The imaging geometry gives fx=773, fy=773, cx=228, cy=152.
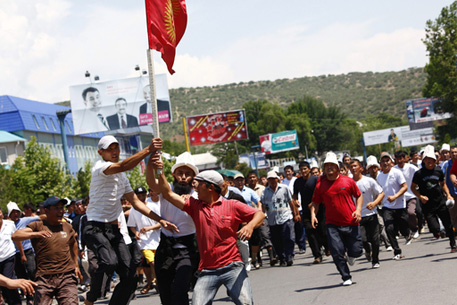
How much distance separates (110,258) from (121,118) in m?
51.8

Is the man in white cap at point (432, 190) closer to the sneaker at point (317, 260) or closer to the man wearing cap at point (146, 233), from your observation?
the sneaker at point (317, 260)

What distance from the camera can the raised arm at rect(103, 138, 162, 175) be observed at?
23.5 feet

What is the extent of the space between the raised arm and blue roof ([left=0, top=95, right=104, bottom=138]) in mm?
74502

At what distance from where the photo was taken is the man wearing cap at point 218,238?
6668 millimetres

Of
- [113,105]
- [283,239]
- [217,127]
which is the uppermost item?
[113,105]

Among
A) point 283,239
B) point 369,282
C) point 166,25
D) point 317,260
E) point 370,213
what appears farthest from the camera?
point 283,239

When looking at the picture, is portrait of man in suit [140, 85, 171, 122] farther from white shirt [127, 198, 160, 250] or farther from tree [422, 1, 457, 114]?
white shirt [127, 198, 160, 250]

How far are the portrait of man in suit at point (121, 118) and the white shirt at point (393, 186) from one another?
46011 mm

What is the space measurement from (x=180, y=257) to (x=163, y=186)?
79cm

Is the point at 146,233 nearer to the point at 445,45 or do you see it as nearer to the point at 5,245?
the point at 5,245

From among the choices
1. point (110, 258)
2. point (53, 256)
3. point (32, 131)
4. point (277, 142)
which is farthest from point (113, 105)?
point (110, 258)

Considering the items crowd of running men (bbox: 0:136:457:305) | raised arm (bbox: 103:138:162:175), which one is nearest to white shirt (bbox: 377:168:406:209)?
crowd of running men (bbox: 0:136:457:305)

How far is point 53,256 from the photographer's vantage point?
27.9ft

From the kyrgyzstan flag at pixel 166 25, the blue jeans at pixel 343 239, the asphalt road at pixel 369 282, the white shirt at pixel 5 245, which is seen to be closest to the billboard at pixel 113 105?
the asphalt road at pixel 369 282
